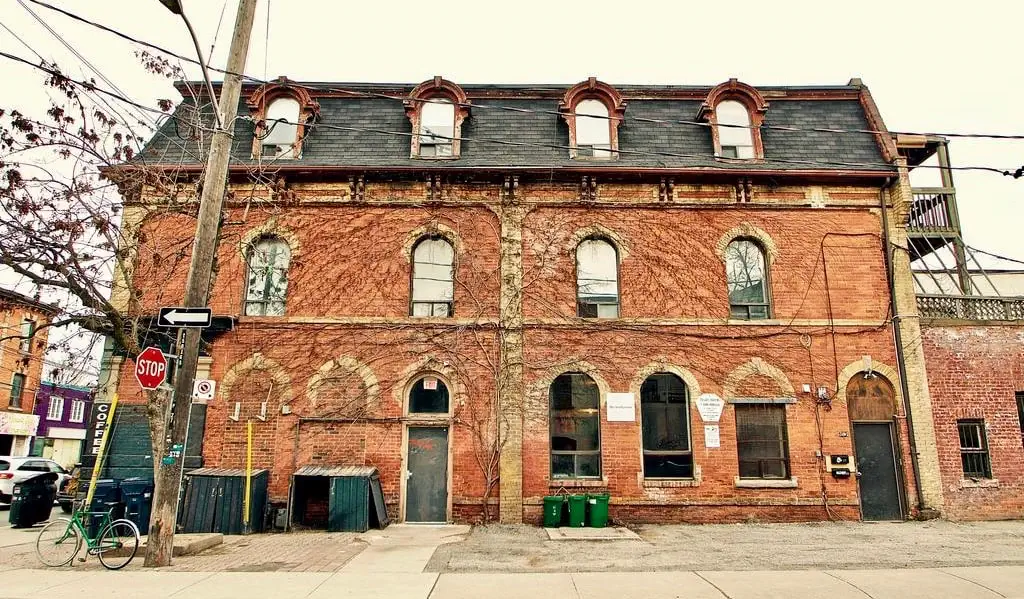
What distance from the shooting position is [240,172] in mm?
13789

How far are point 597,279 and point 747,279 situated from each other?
11.4 feet

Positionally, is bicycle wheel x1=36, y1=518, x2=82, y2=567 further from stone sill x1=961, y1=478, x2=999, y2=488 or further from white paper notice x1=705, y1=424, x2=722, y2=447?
stone sill x1=961, y1=478, x2=999, y2=488

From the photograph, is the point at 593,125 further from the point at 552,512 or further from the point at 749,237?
the point at 552,512

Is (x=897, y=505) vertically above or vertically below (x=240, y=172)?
below

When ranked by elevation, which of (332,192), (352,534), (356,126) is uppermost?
(356,126)

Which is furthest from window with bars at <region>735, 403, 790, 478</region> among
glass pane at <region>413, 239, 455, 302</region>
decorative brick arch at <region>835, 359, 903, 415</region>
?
glass pane at <region>413, 239, 455, 302</region>

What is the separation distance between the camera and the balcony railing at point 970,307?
538 inches

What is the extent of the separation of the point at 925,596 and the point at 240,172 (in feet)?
46.9

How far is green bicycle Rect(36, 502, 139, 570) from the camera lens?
822cm

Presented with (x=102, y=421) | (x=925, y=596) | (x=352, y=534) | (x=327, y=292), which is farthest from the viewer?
(x=327, y=292)

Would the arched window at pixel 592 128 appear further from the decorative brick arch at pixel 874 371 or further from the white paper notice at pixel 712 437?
the decorative brick arch at pixel 874 371

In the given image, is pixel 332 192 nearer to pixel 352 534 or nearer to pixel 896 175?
pixel 352 534

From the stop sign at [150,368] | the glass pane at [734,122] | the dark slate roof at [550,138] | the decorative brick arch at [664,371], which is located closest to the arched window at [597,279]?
the decorative brick arch at [664,371]

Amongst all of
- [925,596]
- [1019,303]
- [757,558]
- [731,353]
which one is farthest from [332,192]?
[1019,303]
